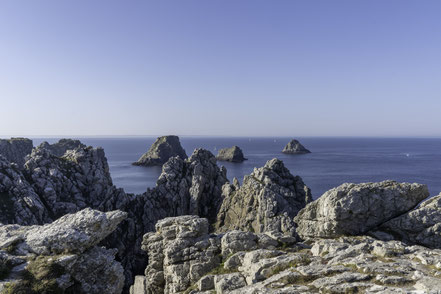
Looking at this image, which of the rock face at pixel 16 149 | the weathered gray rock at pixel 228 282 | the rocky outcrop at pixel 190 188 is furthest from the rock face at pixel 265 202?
the rock face at pixel 16 149

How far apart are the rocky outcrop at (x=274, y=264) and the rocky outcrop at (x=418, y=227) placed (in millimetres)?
2771

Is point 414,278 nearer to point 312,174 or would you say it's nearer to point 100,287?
point 100,287

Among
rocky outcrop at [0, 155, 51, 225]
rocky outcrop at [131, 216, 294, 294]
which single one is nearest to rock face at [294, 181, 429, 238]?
rocky outcrop at [131, 216, 294, 294]

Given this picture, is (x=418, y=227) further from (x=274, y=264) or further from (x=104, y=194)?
(x=104, y=194)

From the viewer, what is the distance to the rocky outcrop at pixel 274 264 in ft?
47.1

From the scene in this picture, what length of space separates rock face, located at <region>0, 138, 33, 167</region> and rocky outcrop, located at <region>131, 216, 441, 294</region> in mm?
129257

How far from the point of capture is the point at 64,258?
58.8 feet

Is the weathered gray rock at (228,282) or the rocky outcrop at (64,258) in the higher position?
the rocky outcrop at (64,258)

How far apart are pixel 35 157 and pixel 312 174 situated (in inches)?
4650

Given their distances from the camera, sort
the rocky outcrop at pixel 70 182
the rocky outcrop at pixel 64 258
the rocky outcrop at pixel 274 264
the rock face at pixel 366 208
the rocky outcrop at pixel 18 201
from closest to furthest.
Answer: the rocky outcrop at pixel 274 264, the rocky outcrop at pixel 64 258, the rock face at pixel 366 208, the rocky outcrop at pixel 18 201, the rocky outcrop at pixel 70 182

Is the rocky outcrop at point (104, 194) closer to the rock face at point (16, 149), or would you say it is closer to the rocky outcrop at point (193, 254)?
the rocky outcrop at point (193, 254)

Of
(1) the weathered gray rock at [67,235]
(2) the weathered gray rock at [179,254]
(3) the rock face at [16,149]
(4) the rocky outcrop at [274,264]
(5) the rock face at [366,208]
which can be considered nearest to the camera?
(4) the rocky outcrop at [274,264]

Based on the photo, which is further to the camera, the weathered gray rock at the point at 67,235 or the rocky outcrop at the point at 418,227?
the rocky outcrop at the point at 418,227

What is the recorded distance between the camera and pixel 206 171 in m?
71.1
